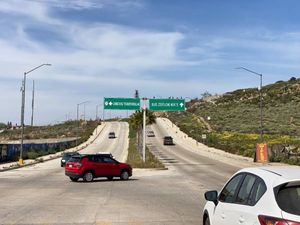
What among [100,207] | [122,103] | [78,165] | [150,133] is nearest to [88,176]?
[78,165]

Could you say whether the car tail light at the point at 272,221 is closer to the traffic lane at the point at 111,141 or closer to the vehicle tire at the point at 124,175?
the vehicle tire at the point at 124,175

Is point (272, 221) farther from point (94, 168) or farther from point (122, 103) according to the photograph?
point (122, 103)

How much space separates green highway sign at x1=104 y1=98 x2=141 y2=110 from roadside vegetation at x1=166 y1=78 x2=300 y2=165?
14.0 meters

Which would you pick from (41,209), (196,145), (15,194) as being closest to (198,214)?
(41,209)

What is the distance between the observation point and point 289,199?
20.1 feet

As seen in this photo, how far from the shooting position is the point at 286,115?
119 metres

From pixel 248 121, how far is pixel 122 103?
71.8 metres

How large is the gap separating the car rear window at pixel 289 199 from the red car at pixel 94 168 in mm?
25035

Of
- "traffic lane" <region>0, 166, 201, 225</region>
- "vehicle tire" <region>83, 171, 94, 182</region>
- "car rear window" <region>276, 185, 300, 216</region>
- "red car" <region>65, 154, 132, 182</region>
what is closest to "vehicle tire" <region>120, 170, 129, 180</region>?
"red car" <region>65, 154, 132, 182</region>

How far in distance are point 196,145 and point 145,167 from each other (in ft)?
157

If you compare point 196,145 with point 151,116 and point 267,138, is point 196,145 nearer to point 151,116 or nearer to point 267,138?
point 267,138

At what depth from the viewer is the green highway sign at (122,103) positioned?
166 feet

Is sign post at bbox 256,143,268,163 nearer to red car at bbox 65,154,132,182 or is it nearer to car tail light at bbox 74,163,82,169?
red car at bbox 65,154,132,182

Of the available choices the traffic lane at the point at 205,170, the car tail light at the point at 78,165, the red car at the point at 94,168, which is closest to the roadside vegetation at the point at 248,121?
the traffic lane at the point at 205,170
